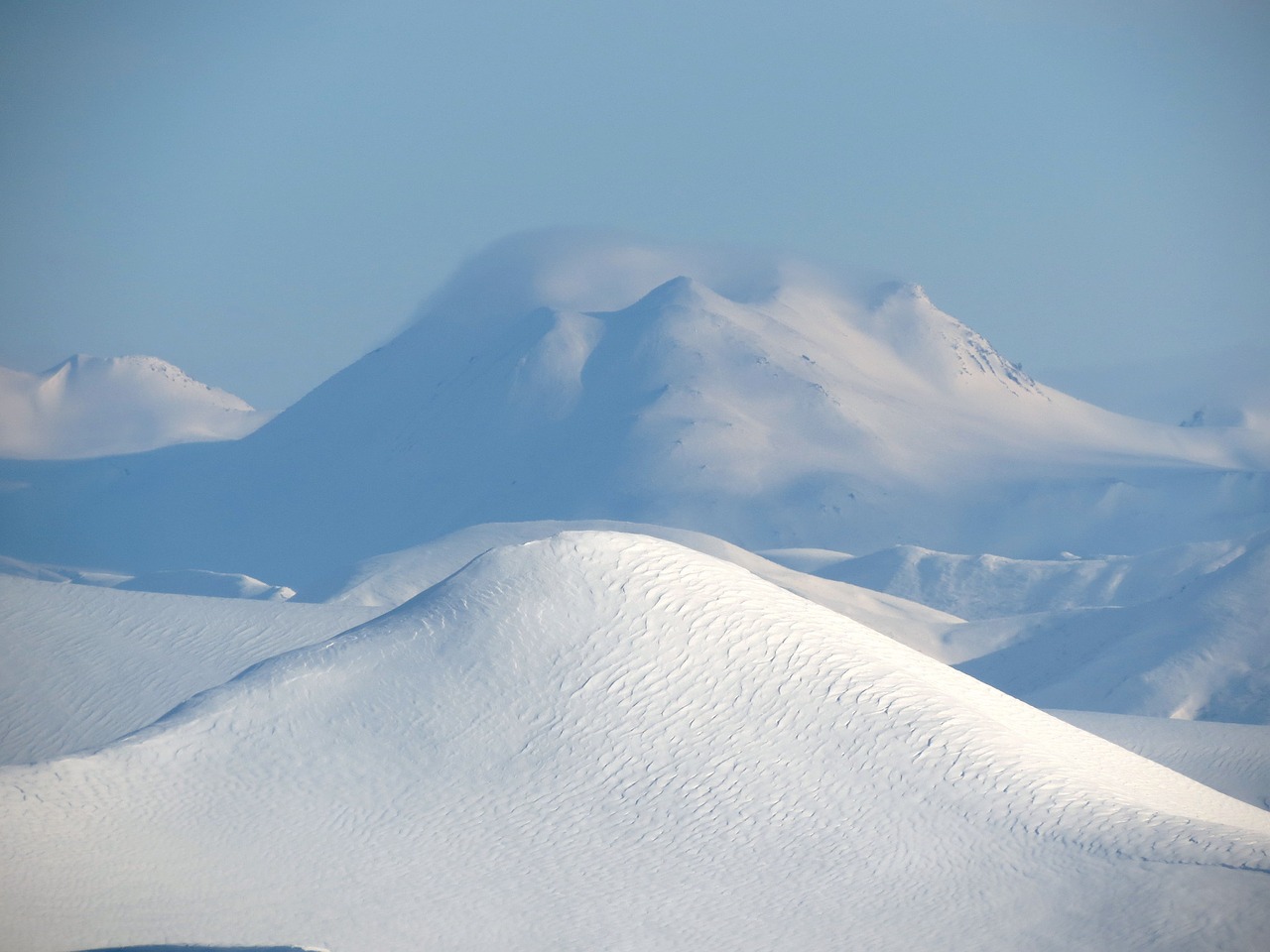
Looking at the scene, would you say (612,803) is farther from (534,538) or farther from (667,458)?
(667,458)

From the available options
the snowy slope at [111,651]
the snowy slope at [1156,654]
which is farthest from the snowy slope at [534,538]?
the snowy slope at [111,651]

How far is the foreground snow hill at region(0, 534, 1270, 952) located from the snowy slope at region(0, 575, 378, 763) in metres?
5.92

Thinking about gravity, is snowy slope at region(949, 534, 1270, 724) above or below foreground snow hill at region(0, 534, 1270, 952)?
below

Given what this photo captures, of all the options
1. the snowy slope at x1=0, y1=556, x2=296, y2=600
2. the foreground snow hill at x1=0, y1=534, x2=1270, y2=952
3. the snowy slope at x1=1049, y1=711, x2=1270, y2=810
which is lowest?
the snowy slope at x1=0, y1=556, x2=296, y2=600

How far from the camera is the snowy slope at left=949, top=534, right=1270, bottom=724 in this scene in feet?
152

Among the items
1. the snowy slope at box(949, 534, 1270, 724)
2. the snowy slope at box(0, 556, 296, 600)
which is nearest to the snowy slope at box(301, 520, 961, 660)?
the snowy slope at box(949, 534, 1270, 724)

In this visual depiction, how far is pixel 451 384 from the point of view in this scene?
445 ft

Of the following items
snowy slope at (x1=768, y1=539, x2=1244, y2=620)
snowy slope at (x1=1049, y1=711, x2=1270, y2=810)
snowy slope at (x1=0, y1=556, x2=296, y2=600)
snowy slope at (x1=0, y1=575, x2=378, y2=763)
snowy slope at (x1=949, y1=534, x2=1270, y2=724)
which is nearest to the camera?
snowy slope at (x1=0, y1=575, x2=378, y2=763)

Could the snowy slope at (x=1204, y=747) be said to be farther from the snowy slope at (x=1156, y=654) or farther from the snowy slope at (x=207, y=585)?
the snowy slope at (x=207, y=585)

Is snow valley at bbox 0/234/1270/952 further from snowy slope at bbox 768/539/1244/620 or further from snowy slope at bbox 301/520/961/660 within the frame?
snowy slope at bbox 768/539/1244/620

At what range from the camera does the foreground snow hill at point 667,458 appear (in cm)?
11231

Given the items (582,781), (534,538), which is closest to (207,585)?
(534,538)

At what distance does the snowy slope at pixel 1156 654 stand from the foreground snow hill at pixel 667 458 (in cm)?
4812

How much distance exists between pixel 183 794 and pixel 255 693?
2.33 m
